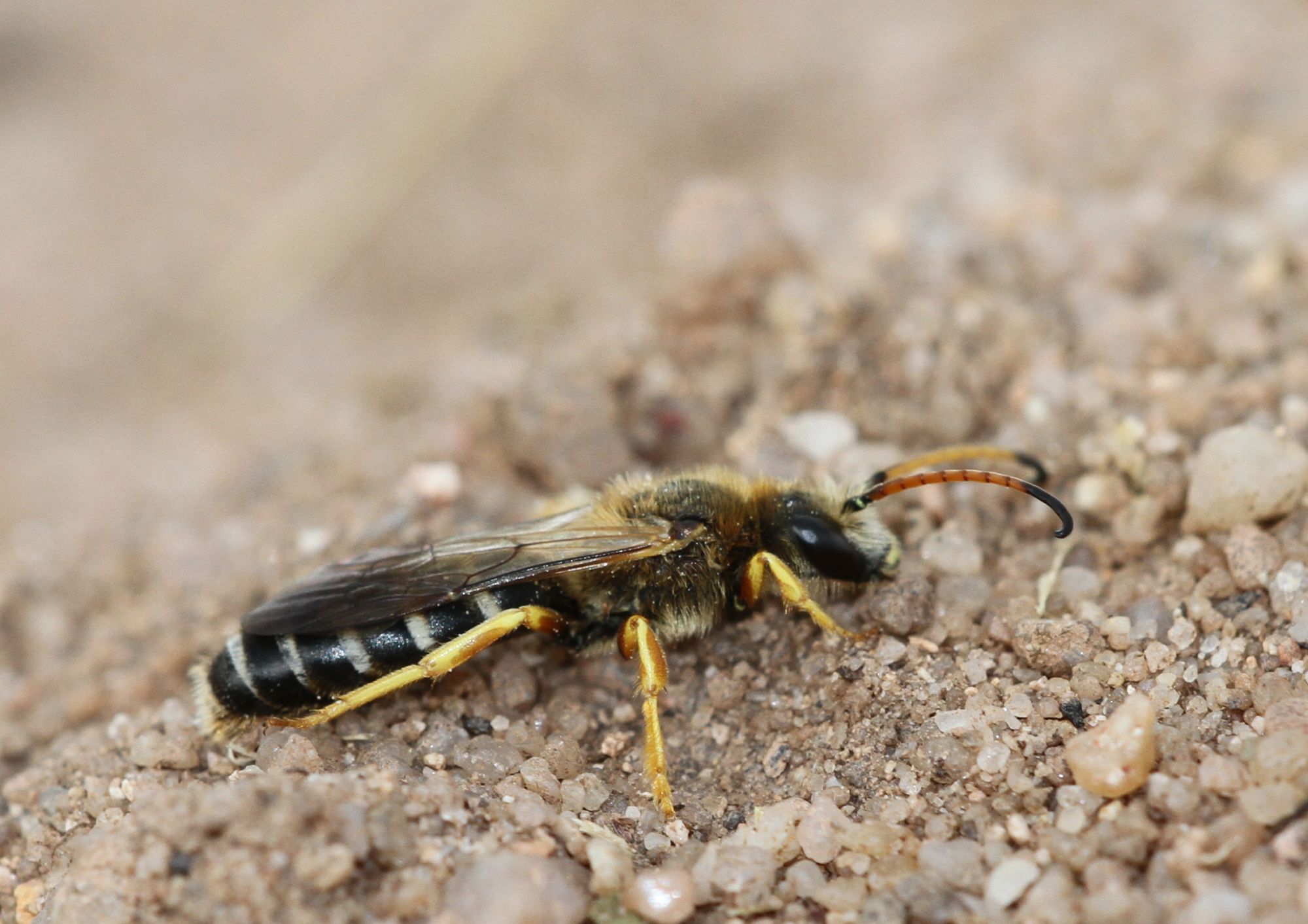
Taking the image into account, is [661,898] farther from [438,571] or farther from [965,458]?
[965,458]

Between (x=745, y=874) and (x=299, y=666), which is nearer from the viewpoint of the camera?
(x=745, y=874)

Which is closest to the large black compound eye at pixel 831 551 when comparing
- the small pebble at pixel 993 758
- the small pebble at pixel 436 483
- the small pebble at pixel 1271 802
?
the small pebble at pixel 993 758

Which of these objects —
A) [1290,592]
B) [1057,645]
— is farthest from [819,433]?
[1290,592]

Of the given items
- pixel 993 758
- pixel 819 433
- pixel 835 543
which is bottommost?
pixel 993 758

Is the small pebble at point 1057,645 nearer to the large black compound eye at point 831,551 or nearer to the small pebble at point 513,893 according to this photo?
the large black compound eye at point 831,551

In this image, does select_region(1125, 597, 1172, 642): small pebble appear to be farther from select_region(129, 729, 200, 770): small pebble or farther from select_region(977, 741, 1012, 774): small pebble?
select_region(129, 729, 200, 770): small pebble

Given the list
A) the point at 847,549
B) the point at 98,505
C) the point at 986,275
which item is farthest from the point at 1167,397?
the point at 98,505

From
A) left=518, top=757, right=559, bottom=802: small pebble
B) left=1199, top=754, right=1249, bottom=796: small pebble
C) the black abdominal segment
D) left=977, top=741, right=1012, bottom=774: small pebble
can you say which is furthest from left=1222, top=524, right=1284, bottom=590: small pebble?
the black abdominal segment
